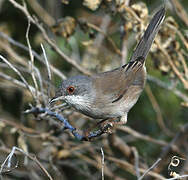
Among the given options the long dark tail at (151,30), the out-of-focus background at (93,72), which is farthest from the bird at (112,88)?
the out-of-focus background at (93,72)

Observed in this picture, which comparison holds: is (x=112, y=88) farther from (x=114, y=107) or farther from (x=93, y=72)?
(x=93, y=72)

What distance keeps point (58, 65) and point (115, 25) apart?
1.17 meters

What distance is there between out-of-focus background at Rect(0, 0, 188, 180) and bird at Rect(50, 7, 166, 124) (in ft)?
0.52

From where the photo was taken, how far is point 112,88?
4.08 m

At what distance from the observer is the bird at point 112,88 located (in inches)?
146

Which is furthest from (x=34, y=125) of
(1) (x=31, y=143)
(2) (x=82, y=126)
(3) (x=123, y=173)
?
(3) (x=123, y=173)

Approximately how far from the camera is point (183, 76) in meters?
4.49

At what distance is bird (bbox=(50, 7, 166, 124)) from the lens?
3.72 meters

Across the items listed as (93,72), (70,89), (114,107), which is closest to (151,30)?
(114,107)

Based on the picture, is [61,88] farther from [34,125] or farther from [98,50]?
[34,125]

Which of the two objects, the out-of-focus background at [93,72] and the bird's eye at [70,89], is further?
the out-of-focus background at [93,72]

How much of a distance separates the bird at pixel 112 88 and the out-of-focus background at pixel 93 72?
0.52 feet

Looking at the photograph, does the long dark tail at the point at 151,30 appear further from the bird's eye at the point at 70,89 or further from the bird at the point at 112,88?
the bird's eye at the point at 70,89

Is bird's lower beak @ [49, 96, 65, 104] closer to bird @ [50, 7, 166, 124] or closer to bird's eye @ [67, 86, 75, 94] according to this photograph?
bird @ [50, 7, 166, 124]
